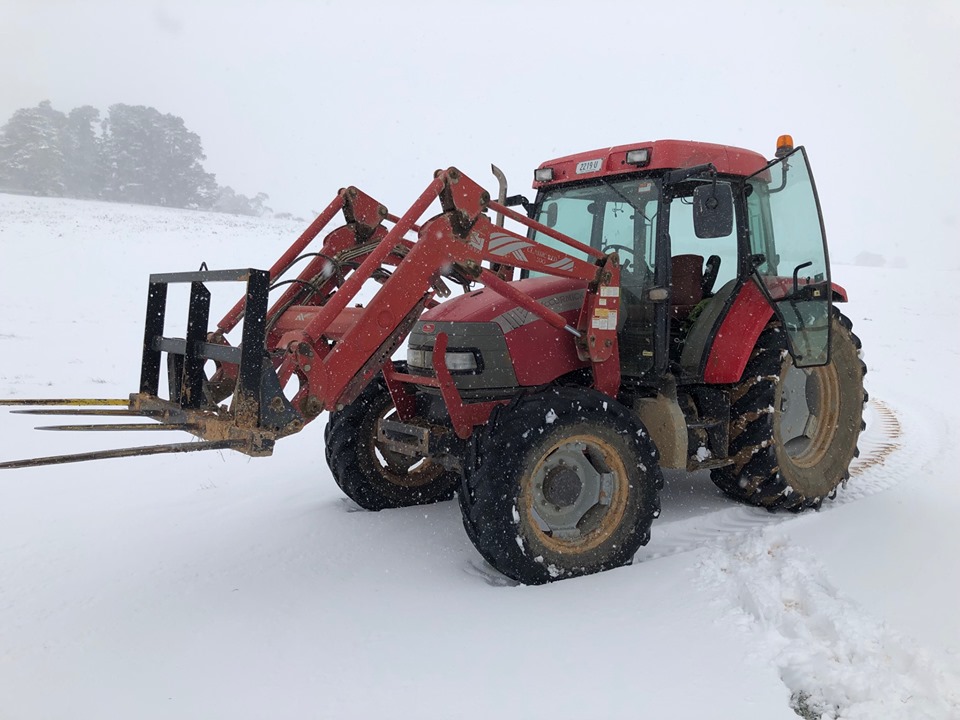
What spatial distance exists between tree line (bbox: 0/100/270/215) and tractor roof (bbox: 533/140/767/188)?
3666 centimetres

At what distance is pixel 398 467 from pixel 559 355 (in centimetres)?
148

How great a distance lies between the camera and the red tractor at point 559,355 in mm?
3385

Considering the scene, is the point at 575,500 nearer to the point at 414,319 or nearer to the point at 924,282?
the point at 414,319

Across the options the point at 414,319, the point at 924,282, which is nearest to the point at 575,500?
the point at 414,319

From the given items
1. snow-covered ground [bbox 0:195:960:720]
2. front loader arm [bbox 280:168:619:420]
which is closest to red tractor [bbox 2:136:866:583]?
front loader arm [bbox 280:168:619:420]

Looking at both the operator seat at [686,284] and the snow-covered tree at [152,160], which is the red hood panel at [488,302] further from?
the snow-covered tree at [152,160]

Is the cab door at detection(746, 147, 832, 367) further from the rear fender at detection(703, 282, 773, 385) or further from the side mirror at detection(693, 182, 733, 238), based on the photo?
the side mirror at detection(693, 182, 733, 238)

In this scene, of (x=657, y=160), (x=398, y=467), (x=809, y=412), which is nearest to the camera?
(x=657, y=160)

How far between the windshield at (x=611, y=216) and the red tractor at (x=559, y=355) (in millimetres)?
14

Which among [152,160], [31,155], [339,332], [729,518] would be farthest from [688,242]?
[152,160]

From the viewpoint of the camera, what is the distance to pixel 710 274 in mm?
4633

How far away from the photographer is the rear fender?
4.33 metres

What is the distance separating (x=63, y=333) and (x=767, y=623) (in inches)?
453

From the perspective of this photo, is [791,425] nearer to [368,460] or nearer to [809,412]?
[809,412]
